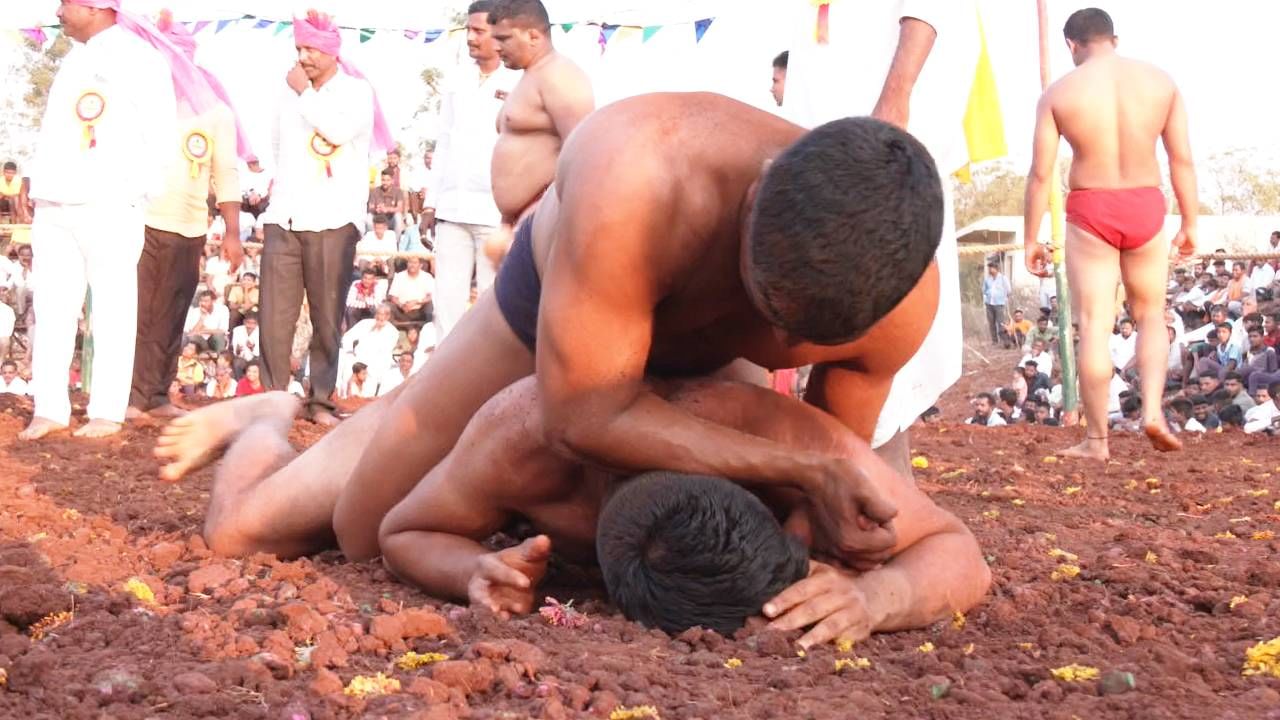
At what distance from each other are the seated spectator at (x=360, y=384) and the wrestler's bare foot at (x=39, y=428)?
617 centimetres

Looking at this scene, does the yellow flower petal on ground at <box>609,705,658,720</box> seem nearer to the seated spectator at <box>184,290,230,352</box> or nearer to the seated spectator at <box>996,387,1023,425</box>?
the seated spectator at <box>996,387,1023,425</box>

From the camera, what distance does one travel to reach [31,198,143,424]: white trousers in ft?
24.2

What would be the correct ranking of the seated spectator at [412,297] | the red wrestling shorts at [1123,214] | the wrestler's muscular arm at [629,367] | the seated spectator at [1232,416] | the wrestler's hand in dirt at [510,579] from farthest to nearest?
the seated spectator at [412,297]
the seated spectator at [1232,416]
the red wrestling shorts at [1123,214]
the wrestler's hand in dirt at [510,579]
the wrestler's muscular arm at [629,367]

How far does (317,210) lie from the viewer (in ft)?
27.4

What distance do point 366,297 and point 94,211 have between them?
7.34m

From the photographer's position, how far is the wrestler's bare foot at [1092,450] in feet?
23.3

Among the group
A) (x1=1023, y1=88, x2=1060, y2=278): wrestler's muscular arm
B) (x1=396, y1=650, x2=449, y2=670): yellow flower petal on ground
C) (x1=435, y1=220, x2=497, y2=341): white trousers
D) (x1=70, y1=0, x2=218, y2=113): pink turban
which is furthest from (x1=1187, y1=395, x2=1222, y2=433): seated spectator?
(x1=396, y1=650, x2=449, y2=670): yellow flower petal on ground

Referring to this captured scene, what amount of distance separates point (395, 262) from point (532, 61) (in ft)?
28.9

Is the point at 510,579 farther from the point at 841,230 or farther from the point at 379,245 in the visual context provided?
the point at 379,245

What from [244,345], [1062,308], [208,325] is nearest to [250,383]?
[244,345]

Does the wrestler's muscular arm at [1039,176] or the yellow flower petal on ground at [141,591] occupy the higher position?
the wrestler's muscular arm at [1039,176]

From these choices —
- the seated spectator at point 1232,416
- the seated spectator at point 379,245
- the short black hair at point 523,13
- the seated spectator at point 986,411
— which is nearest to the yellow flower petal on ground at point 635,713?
the short black hair at point 523,13

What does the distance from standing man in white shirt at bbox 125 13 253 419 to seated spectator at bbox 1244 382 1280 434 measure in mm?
7069

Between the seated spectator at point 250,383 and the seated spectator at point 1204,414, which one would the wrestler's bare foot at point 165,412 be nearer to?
the seated spectator at point 250,383
